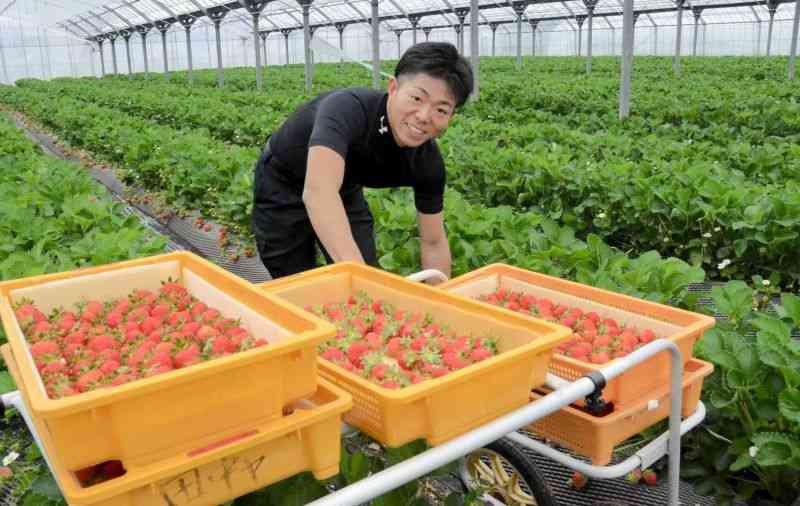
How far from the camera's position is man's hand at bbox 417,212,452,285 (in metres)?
3.13

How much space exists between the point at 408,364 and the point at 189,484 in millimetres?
569

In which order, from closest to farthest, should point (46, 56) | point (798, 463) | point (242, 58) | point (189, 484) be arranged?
point (189, 484)
point (798, 463)
point (46, 56)
point (242, 58)

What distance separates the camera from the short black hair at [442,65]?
94.2 inches

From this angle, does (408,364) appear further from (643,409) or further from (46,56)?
(46,56)

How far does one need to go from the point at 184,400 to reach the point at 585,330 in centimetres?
128

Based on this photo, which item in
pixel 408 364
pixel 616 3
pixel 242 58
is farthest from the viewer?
pixel 242 58

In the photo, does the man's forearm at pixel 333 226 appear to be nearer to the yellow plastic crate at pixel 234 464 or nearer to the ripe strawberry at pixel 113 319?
the ripe strawberry at pixel 113 319

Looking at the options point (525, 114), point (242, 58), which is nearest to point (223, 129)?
point (525, 114)

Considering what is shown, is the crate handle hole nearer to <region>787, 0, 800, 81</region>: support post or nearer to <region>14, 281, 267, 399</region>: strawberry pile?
<region>14, 281, 267, 399</region>: strawberry pile

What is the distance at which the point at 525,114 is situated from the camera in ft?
42.6

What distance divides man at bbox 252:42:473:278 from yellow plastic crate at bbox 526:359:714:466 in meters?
0.91

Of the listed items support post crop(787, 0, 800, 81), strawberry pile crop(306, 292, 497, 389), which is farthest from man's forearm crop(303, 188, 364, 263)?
support post crop(787, 0, 800, 81)

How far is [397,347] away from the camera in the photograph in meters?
1.87

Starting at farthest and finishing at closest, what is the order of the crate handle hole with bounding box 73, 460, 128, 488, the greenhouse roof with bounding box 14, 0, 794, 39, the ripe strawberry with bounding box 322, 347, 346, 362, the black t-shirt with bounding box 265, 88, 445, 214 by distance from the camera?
the greenhouse roof with bounding box 14, 0, 794, 39
the black t-shirt with bounding box 265, 88, 445, 214
the ripe strawberry with bounding box 322, 347, 346, 362
the crate handle hole with bounding box 73, 460, 128, 488
